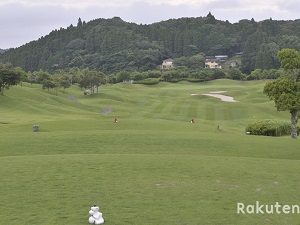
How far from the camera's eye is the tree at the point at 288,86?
3447 cm

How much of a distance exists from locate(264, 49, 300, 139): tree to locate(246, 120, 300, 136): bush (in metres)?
6.63

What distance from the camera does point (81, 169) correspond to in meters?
20.7

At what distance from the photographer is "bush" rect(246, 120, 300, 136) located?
42.5 meters

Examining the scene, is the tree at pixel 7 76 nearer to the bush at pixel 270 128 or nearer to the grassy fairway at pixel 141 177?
the grassy fairway at pixel 141 177

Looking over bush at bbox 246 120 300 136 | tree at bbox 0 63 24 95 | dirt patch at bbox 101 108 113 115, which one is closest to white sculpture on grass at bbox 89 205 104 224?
bush at bbox 246 120 300 136

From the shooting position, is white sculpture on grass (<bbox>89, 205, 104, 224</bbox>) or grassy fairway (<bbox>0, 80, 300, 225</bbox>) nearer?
white sculpture on grass (<bbox>89, 205, 104, 224</bbox>)

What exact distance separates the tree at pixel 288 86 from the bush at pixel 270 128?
6631 millimetres

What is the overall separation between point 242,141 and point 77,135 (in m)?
13.8

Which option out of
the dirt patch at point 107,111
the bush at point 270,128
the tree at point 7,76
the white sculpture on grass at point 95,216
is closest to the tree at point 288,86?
the bush at point 270,128

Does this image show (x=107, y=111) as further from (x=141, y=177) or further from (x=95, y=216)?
(x=95, y=216)

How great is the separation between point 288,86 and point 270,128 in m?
8.65

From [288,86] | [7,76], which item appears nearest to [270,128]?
[288,86]

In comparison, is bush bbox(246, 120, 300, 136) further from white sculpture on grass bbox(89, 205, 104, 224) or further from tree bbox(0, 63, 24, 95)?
tree bbox(0, 63, 24, 95)

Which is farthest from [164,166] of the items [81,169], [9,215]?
[9,215]
